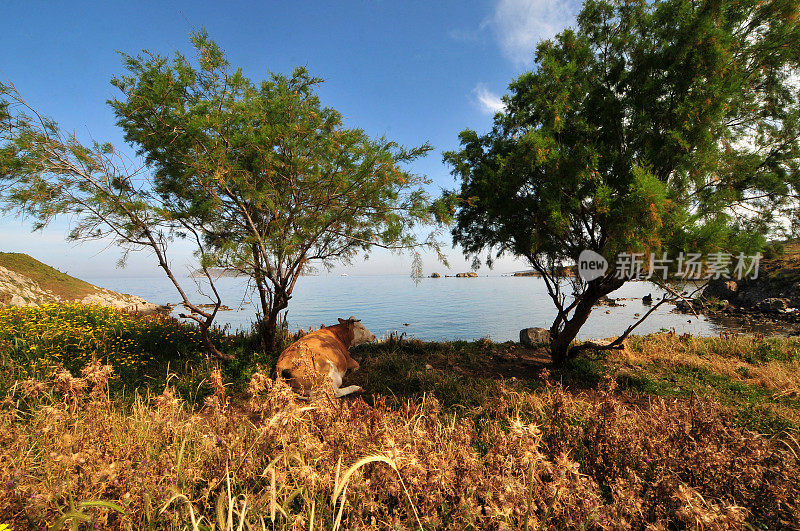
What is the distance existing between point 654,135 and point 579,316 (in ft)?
14.0

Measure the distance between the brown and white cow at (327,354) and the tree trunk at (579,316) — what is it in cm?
495

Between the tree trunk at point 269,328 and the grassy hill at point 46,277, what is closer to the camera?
the tree trunk at point 269,328

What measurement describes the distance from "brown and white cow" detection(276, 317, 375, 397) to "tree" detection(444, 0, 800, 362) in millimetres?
4409

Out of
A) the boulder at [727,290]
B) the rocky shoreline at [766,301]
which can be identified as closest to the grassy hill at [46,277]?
the rocky shoreline at [766,301]

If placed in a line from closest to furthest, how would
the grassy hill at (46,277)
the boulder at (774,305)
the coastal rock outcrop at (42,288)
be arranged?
the coastal rock outcrop at (42,288), the grassy hill at (46,277), the boulder at (774,305)

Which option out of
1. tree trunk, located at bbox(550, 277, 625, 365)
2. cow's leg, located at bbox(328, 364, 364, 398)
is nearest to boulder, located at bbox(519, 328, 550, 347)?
tree trunk, located at bbox(550, 277, 625, 365)

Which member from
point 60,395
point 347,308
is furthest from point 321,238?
point 347,308

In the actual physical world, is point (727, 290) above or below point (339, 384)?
above

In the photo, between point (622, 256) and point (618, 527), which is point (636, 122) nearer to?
point (622, 256)

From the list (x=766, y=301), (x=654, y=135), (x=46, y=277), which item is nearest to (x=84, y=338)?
(x=654, y=135)

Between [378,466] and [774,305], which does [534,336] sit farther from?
[774,305]

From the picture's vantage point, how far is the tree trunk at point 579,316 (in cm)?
772

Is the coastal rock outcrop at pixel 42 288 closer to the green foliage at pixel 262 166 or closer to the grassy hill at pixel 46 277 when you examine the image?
the grassy hill at pixel 46 277

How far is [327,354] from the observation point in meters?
6.66
